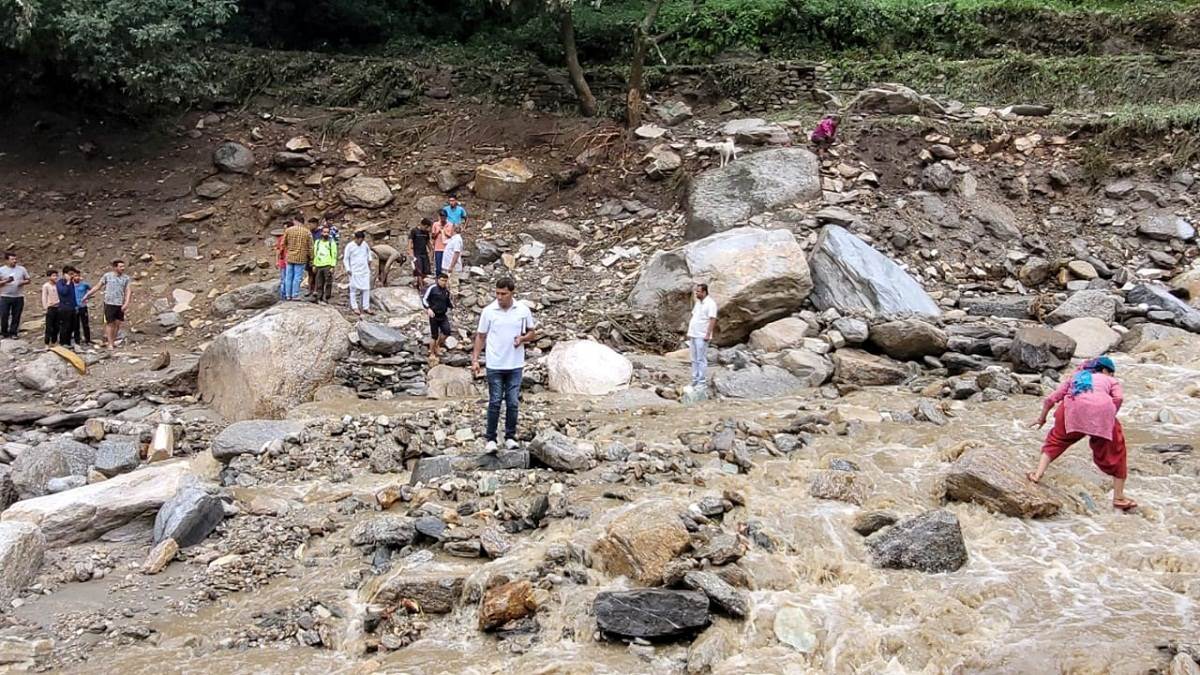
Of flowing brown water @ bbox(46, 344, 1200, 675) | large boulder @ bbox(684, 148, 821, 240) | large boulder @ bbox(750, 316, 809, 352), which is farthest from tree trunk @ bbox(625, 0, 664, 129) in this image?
flowing brown water @ bbox(46, 344, 1200, 675)

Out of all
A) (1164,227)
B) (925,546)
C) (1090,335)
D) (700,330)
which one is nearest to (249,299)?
(700,330)

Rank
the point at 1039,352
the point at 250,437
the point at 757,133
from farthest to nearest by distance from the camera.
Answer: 1. the point at 757,133
2. the point at 1039,352
3. the point at 250,437

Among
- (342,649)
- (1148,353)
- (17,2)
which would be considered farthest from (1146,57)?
(17,2)

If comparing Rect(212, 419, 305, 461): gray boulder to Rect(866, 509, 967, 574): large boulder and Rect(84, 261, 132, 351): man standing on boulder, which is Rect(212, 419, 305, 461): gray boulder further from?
Rect(866, 509, 967, 574): large boulder

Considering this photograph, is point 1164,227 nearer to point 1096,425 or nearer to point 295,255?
point 1096,425

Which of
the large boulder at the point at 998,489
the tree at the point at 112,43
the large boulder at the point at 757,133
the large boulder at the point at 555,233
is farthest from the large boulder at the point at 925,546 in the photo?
the tree at the point at 112,43

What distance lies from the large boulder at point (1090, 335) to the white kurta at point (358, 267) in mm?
9279

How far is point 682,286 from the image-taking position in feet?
39.7

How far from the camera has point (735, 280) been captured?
Result: 11633 millimetres

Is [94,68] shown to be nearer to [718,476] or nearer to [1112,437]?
[718,476]

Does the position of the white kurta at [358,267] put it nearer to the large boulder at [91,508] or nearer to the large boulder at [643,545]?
the large boulder at [91,508]

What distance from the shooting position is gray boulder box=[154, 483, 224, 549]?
21.5 ft

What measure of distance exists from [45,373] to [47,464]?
11.6ft

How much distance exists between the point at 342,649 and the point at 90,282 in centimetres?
1182
